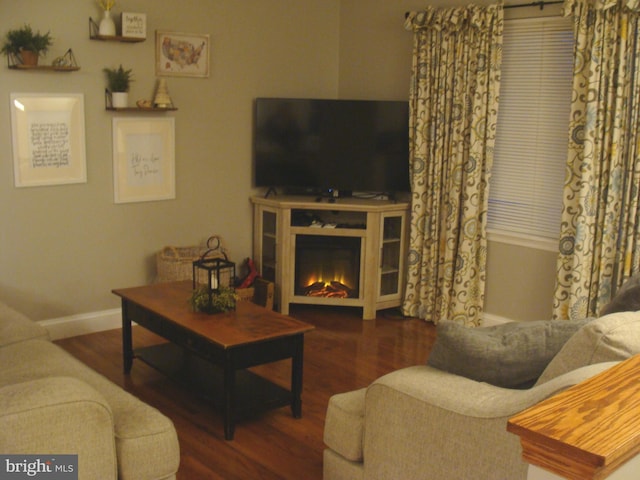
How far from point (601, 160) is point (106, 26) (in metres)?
3.19

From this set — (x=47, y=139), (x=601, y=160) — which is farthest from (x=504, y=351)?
(x=47, y=139)

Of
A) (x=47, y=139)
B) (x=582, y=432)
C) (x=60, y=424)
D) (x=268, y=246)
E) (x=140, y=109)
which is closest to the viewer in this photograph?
(x=582, y=432)

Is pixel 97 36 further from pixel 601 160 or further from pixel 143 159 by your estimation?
pixel 601 160

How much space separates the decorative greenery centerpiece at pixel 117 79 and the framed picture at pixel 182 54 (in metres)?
0.32

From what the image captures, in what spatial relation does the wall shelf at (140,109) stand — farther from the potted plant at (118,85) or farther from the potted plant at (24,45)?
the potted plant at (24,45)

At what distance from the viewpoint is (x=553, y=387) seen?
1.92 meters

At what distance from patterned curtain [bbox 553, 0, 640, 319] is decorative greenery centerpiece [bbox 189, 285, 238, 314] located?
208 cm

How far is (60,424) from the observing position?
2.07 meters

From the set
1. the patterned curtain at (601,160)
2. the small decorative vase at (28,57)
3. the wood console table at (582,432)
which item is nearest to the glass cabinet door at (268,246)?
the small decorative vase at (28,57)

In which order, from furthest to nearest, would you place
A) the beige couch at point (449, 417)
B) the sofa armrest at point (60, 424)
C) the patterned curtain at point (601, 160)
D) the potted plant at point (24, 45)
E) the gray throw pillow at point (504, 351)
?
the potted plant at point (24, 45) < the patterned curtain at point (601, 160) < the gray throw pillow at point (504, 351) < the beige couch at point (449, 417) < the sofa armrest at point (60, 424)

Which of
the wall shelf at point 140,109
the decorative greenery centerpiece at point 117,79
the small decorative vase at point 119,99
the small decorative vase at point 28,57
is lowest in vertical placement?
the wall shelf at point 140,109

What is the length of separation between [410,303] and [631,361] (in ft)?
13.5

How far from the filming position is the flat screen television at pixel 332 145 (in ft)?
18.4

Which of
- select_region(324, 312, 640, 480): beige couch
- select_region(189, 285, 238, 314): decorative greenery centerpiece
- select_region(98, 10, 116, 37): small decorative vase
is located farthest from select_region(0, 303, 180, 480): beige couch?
select_region(98, 10, 116, 37): small decorative vase
